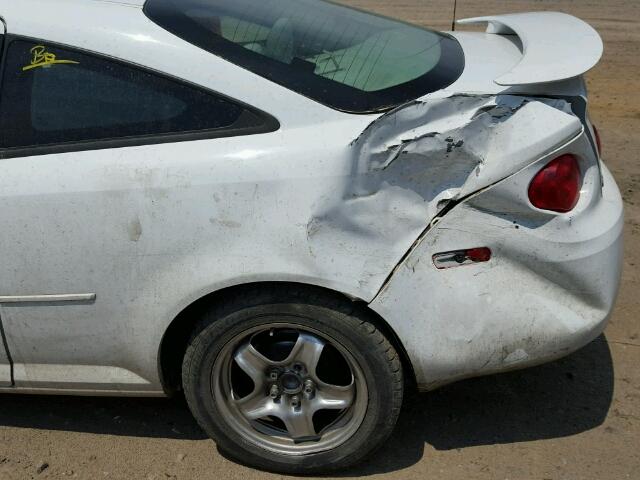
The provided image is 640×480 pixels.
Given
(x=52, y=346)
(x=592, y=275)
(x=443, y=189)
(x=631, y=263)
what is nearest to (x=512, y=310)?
(x=592, y=275)

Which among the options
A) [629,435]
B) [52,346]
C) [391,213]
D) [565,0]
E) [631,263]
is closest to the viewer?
[391,213]

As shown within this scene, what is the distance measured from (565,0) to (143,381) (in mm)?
10182

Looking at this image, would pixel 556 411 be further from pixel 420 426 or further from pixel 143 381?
pixel 143 381

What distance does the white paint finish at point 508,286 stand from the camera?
98.7 inches

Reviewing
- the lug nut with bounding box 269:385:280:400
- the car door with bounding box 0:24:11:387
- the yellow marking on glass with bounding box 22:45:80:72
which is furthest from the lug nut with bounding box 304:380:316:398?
the yellow marking on glass with bounding box 22:45:80:72

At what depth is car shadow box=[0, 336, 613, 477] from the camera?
A: 3.06 meters

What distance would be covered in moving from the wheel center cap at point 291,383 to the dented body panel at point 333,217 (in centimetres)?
43

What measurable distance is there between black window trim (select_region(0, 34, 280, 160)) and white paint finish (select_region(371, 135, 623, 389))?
2.12ft

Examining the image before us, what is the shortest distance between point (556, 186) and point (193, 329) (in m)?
1.27

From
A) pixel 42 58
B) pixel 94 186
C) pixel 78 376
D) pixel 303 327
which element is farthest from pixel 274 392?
pixel 42 58

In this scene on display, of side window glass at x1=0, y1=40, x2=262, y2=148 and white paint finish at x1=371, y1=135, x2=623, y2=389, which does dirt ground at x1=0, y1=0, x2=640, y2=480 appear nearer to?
white paint finish at x1=371, y1=135, x2=623, y2=389

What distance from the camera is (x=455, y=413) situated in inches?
126

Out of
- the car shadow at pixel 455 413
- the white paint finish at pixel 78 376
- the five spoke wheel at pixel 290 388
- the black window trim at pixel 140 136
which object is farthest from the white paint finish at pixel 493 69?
the white paint finish at pixel 78 376

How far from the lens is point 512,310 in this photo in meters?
2.57
